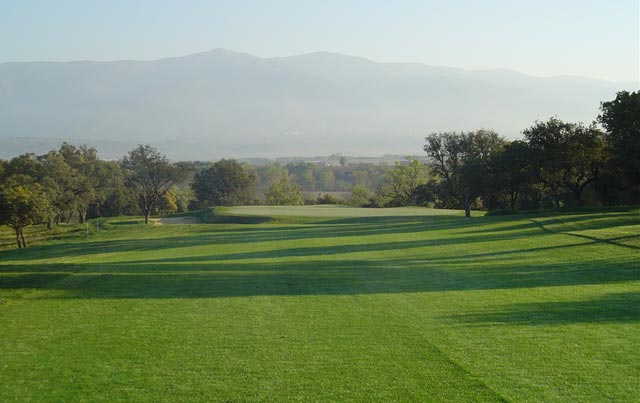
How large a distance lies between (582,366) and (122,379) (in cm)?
692

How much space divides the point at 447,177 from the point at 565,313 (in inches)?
2448

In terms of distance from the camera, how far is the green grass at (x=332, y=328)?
862 cm

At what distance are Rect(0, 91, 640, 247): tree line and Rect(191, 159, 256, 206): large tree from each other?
0.60ft

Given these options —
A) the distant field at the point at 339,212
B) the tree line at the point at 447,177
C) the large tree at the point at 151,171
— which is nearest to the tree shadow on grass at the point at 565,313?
the tree line at the point at 447,177

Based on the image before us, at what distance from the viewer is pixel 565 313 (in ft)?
40.8

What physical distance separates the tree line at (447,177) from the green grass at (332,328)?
2634cm

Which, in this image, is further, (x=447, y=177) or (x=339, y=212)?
(x=447, y=177)

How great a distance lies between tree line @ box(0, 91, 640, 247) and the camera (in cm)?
4771

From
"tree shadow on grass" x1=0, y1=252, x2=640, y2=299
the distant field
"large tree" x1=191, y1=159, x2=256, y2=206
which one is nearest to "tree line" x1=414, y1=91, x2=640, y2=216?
the distant field

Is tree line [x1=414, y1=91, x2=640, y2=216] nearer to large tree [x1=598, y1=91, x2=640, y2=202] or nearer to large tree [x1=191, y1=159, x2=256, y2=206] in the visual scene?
large tree [x1=598, y1=91, x2=640, y2=202]

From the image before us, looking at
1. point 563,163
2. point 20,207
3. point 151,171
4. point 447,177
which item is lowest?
point 20,207

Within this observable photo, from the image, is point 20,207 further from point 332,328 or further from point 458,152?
point 332,328

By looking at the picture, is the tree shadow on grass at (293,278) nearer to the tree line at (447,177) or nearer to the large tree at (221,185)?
the tree line at (447,177)

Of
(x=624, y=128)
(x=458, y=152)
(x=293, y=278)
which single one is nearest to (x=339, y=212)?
(x=458, y=152)
